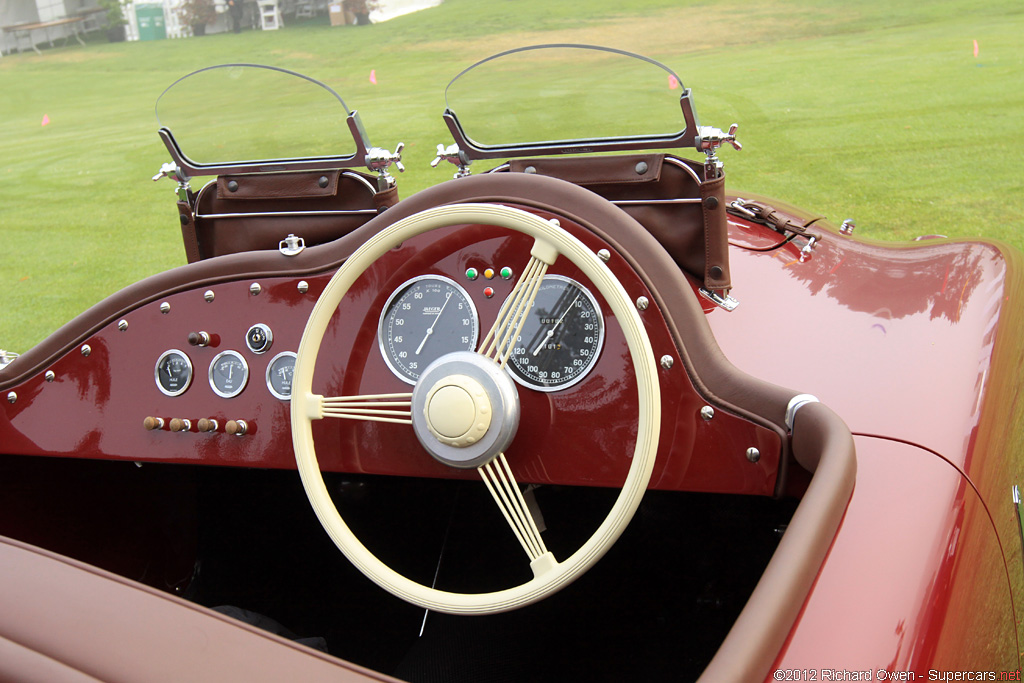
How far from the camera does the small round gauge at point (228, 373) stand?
1.67 metres

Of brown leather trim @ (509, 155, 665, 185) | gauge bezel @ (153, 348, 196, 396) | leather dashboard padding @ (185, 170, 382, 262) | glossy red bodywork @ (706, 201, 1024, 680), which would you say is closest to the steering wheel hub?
glossy red bodywork @ (706, 201, 1024, 680)

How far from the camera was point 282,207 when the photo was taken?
2.42 metres

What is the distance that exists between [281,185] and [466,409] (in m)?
1.42

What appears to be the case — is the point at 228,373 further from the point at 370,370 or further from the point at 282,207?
the point at 282,207

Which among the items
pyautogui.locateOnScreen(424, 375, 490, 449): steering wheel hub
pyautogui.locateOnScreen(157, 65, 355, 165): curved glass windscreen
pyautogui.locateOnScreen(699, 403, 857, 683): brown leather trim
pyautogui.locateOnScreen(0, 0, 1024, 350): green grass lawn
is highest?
pyautogui.locateOnScreen(157, 65, 355, 165): curved glass windscreen

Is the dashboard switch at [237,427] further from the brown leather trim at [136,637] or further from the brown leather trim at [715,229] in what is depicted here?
the brown leather trim at [715,229]

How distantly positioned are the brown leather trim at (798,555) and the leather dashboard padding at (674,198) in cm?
66

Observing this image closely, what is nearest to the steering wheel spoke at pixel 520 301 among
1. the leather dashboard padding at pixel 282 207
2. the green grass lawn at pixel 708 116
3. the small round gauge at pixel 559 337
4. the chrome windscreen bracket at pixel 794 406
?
the small round gauge at pixel 559 337

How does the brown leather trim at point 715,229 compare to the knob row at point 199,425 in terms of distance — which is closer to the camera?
the knob row at point 199,425

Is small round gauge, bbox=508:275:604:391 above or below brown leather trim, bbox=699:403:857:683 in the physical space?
above

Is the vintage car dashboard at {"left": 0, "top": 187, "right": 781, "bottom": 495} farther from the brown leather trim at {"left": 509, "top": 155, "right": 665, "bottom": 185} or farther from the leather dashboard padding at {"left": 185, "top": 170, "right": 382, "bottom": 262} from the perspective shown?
the leather dashboard padding at {"left": 185, "top": 170, "right": 382, "bottom": 262}

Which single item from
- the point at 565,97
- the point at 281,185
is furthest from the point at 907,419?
the point at 281,185

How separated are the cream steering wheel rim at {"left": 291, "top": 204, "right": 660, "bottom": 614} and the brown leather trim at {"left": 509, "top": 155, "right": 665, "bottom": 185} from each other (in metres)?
0.70

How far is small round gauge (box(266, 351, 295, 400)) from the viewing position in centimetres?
163
